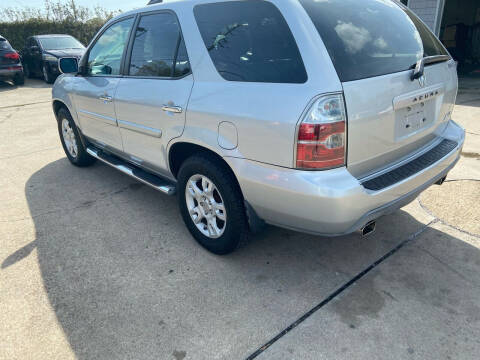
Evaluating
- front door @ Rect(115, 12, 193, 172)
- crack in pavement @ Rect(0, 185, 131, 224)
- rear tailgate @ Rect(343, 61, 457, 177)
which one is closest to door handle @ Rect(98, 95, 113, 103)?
front door @ Rect(115, 12, 193, 172)

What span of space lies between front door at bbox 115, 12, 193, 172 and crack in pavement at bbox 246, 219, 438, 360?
153 centimetres

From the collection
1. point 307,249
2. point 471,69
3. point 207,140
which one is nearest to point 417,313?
point 307,249

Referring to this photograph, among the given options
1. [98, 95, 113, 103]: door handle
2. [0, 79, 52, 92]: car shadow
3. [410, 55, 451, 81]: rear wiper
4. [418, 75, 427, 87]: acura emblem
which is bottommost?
[0, 79, 52, 92]: car shadow

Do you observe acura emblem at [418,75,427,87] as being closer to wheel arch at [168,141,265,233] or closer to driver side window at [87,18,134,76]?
wheel arch at [168,141,265,233]

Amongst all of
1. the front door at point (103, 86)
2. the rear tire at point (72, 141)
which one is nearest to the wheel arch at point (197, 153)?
the front door at point (103, 86)

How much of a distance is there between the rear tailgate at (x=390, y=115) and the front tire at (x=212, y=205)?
82 cm

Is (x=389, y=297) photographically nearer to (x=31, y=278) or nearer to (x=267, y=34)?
(x=267, y=34)

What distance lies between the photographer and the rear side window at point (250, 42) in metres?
2.10

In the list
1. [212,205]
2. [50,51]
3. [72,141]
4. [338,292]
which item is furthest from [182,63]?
[50,51]

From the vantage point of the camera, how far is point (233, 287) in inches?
100.0

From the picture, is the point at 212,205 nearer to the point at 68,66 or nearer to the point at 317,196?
the point at 317,196

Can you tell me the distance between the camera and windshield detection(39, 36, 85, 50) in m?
12.9

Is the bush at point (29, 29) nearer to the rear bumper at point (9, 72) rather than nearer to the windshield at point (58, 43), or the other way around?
the windshield at point (58, 43)

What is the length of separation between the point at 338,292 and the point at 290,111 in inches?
49.4
